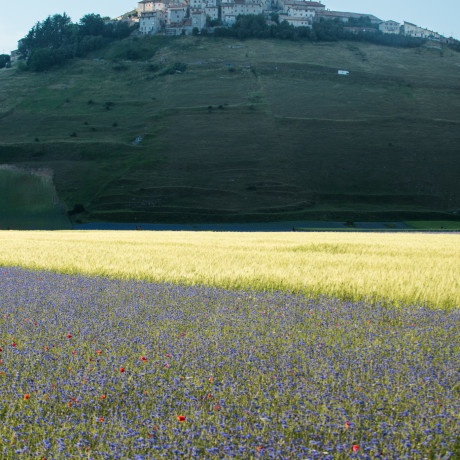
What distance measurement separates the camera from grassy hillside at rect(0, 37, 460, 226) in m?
90.1

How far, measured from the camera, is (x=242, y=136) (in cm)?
11406

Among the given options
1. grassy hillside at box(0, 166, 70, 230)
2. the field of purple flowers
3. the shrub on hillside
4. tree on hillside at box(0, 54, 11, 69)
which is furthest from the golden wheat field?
tree on hillside at box(0, 54, 11, 69)

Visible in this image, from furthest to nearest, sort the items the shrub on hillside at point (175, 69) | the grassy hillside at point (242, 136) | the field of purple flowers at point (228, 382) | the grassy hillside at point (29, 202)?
the shrub on hillside at point (175, 69)
the grassy hillside at point (242, 136)
the grassy hillside at point (29, 202)
the field of purple flowers at point (228, 382)

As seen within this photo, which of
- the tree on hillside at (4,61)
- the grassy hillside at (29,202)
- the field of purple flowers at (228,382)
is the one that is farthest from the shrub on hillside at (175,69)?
the field of purple flowers at (228,382)

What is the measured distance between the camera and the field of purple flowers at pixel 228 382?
15.3 feet

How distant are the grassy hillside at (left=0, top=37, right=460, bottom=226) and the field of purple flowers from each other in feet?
244

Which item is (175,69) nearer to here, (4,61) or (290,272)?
(4,61)

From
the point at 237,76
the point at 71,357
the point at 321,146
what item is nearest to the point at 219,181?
the point at 321,146

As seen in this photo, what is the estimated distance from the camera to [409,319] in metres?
9.35

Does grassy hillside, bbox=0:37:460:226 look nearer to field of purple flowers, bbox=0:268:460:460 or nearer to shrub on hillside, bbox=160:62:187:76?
shrub on hillside, bbox=160:62:187:76

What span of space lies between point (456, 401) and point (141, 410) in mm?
3319

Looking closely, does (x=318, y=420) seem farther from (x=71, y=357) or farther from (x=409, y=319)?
(x=409, y=319)

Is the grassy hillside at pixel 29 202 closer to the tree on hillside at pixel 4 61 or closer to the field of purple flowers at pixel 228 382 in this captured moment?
the field of purple flowers at pixel 228 382

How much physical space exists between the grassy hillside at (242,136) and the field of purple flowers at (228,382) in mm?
74485
